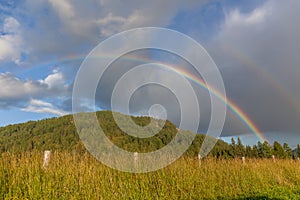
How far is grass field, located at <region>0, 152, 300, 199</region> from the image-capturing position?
14.7 ft

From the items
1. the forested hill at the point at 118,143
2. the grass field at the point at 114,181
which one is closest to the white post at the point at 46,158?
the grass field at the point at 114,181

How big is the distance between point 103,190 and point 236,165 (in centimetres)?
620

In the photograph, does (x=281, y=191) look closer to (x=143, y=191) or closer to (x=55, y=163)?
(x=143, y=191)

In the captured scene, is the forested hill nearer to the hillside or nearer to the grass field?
the hillside

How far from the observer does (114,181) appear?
5723 millimetres

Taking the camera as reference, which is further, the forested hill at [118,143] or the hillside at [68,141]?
the forested hill at [118,143]

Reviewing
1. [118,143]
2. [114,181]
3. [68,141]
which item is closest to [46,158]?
[114,181]

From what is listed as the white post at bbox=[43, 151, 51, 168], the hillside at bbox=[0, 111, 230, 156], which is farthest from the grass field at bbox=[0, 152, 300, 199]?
the hillside at bbox=[0, 111, 230, 156]

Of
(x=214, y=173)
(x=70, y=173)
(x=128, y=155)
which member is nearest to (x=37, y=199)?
(x=70, y=173)

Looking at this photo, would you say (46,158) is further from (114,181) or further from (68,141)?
(68,141)

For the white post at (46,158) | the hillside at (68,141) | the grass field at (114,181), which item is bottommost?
the grass field at (114,181)

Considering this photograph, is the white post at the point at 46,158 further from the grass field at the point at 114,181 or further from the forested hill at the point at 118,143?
the forested hill at the point at 118,143

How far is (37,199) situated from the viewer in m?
4.34

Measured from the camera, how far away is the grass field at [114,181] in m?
4.48
